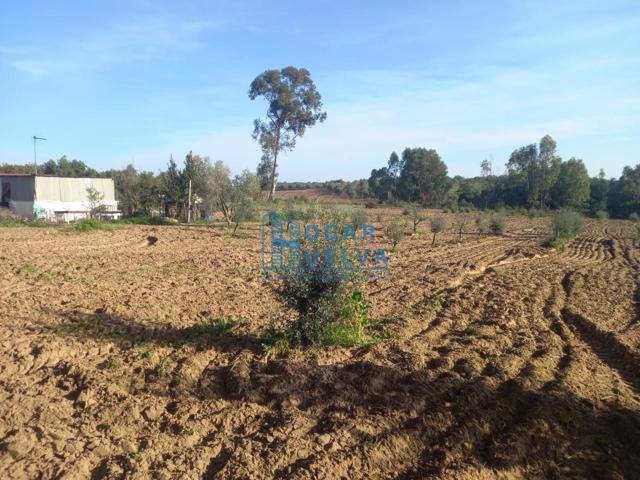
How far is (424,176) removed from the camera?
58438 mm

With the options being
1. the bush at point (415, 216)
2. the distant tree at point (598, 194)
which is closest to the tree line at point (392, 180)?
the distant tree at point (598, 194)

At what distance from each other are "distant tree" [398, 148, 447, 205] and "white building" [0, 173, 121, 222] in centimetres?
3833

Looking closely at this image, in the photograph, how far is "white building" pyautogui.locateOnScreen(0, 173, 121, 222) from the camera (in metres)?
29.2

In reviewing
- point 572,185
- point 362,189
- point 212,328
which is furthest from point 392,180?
point 212,328

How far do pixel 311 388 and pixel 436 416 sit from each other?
1349 millimetres

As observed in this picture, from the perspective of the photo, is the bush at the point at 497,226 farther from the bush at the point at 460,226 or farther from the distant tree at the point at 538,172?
the distant tree at the point at 538,172

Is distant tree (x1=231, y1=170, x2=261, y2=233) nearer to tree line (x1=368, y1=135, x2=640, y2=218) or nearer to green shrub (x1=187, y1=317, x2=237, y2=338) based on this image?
green shrub (x1=187, y1=317, x2=237, y2=338)

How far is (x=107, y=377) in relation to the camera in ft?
17.4

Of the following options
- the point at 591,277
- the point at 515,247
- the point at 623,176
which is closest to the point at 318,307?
the point at 591,277

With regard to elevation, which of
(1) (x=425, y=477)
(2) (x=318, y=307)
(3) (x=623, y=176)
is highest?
(3) (x=623, y=176)

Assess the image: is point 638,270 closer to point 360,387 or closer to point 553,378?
point 553,378

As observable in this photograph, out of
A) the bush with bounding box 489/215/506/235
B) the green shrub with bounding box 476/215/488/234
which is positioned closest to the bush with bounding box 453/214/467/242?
the green shrub with bounding box 476/215/488/234

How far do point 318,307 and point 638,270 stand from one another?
1292 centimetres

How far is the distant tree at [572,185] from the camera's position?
5088 centimetres
